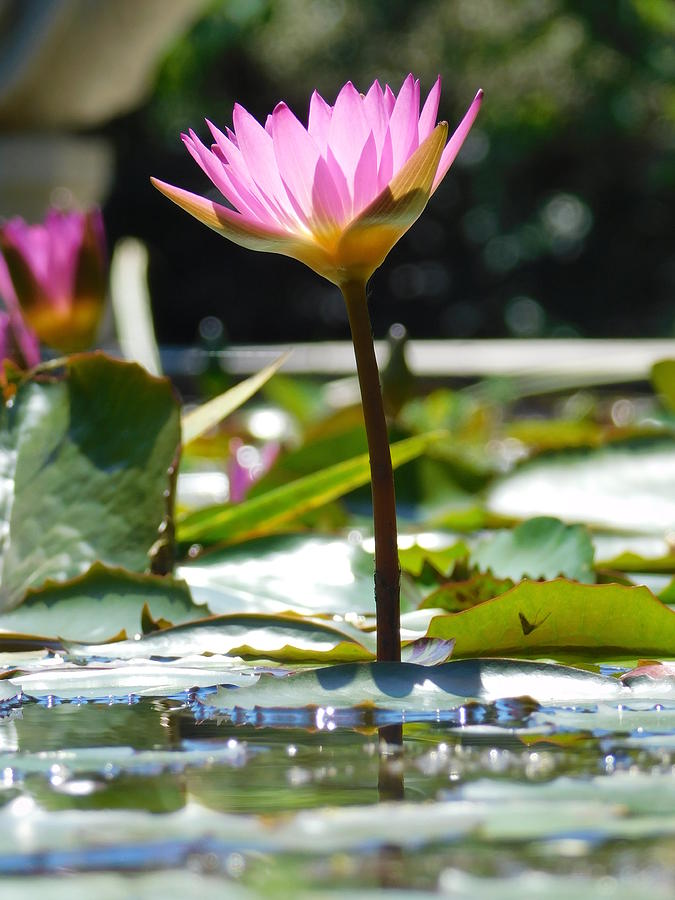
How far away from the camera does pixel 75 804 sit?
1.13ft

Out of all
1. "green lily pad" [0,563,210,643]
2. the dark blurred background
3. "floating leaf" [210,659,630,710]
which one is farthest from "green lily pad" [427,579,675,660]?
the dark blurred background

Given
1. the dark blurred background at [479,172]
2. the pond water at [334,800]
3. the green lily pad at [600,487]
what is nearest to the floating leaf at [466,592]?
the pond water at [334,800]

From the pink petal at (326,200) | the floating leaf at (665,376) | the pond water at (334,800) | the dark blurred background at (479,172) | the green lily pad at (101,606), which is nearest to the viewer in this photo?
the pond water at (334,800)

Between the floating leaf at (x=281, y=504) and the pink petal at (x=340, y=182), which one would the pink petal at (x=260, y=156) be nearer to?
the pink petal at (x=340, y=182)

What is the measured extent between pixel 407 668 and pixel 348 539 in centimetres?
26

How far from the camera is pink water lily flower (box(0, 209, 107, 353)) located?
88 cm

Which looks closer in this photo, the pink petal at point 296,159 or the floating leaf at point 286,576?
the pink petal at point 296,159

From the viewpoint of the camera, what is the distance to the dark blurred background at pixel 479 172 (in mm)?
7816

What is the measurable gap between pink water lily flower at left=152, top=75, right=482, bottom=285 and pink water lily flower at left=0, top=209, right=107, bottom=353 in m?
0.46

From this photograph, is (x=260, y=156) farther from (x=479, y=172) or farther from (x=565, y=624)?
(x=479, y=172)

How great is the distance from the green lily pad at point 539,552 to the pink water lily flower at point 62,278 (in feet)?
1.24

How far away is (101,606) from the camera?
569 millimetres

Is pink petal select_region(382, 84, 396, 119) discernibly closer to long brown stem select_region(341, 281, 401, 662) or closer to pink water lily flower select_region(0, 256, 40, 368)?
long brown stem select_region(341, 281, 401, 662)

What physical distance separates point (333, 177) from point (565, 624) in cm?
21
